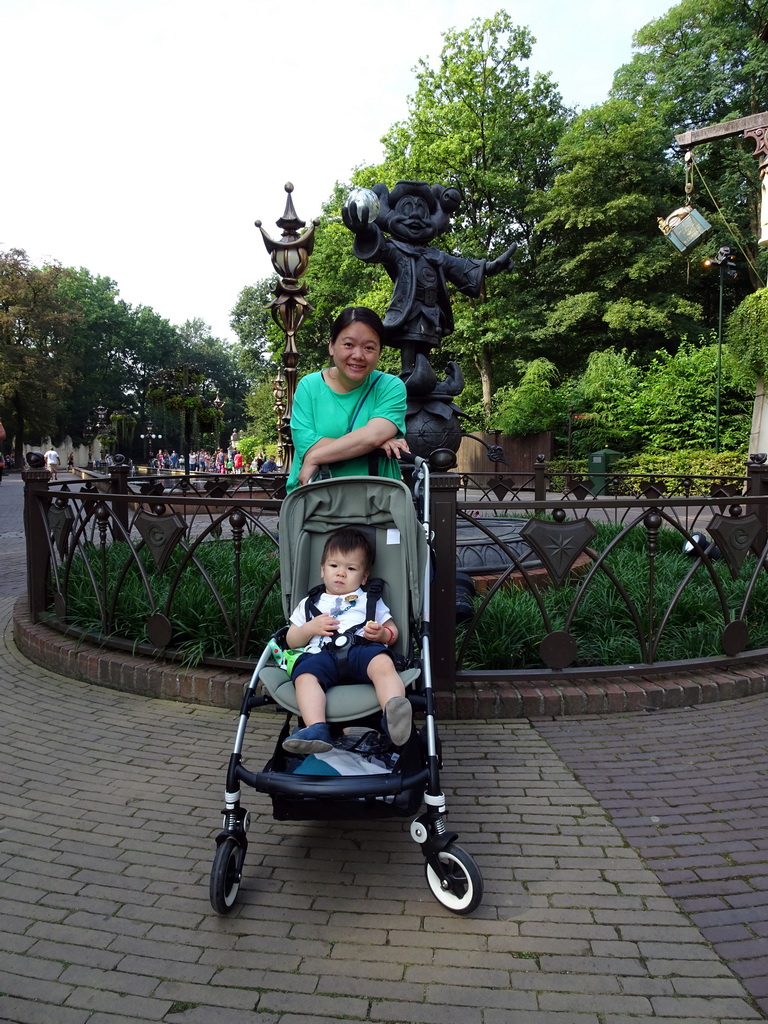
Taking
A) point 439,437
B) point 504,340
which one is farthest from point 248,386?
point 439,437

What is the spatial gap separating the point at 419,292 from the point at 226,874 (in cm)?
542

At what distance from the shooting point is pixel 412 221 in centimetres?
665

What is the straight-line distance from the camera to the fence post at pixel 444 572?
4266 mm

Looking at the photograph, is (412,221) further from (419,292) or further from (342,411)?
(342,411)

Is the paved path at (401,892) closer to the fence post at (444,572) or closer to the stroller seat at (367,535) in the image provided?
the fence post at (444,572)

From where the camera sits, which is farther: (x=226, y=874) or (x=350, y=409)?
(x=350, y=409)

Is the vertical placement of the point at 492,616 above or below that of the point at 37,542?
below

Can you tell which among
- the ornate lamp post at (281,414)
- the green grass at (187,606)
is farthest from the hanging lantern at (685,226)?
the green grass at (187,606)

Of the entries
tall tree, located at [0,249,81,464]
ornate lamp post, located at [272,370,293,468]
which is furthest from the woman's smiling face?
tall tree, located at [0,249,81,464]

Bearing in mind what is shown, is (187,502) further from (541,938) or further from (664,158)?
(664,158)

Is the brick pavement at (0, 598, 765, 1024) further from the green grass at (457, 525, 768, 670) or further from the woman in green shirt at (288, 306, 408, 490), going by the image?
the woman in green shirt at (288, 306, 408, 490)

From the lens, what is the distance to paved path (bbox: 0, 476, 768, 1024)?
2094 mm

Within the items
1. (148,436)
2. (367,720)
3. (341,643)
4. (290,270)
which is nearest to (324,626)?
(341,643)

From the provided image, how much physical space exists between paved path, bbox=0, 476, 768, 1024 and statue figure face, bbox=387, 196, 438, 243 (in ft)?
15.3
